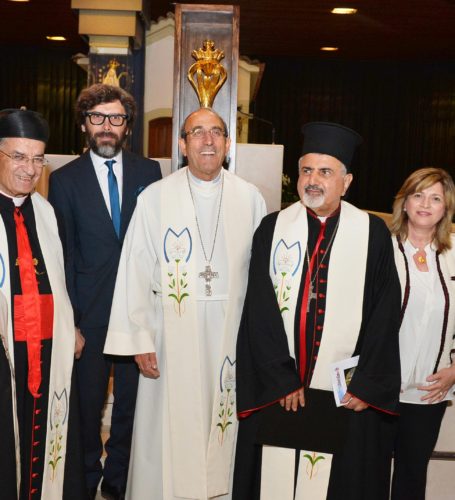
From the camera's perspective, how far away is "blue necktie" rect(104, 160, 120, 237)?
3236 mm

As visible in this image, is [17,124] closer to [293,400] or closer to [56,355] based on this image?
[56,355]

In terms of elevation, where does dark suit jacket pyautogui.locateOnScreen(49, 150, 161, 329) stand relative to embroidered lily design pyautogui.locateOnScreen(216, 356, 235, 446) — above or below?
above

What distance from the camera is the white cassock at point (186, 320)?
10.1 ft

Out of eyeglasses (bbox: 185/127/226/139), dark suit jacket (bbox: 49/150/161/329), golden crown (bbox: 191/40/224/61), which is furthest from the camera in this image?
golden crown (bbox: 191/40/224/61)

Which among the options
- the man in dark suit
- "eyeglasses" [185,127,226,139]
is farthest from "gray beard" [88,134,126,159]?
"eyeglasses" [185,127,226,139]

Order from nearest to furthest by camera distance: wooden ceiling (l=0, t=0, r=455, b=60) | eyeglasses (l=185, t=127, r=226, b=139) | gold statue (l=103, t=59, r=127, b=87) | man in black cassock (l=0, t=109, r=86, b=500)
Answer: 1. man in black cassock (l=0, t=109, r=86, b=500)
2. eyeglasses (l=185, t=127, r=226, b=139)
3. gold statue (l=103, t=59, r=127, b=87)
4. wooden ceiling (l=0, t=0, r=455, b=60)

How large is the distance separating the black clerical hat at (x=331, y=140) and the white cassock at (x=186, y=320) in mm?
466

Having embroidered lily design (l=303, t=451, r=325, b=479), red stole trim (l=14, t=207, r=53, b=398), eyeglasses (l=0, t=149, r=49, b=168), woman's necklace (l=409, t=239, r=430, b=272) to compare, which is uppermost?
eyeglasses (l=0, t=149, r=49, b=168)

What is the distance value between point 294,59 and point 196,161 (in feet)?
36.4

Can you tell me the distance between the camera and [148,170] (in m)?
3.37

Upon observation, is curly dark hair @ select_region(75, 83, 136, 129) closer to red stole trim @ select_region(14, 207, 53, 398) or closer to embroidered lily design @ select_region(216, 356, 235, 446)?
red stole trim @ select_region(14, 207, 53, 398)

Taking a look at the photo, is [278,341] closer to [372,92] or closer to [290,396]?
[290,396]

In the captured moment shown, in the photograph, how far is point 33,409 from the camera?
2.81 meters

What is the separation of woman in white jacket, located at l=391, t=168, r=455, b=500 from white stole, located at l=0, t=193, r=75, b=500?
1.32 metres
